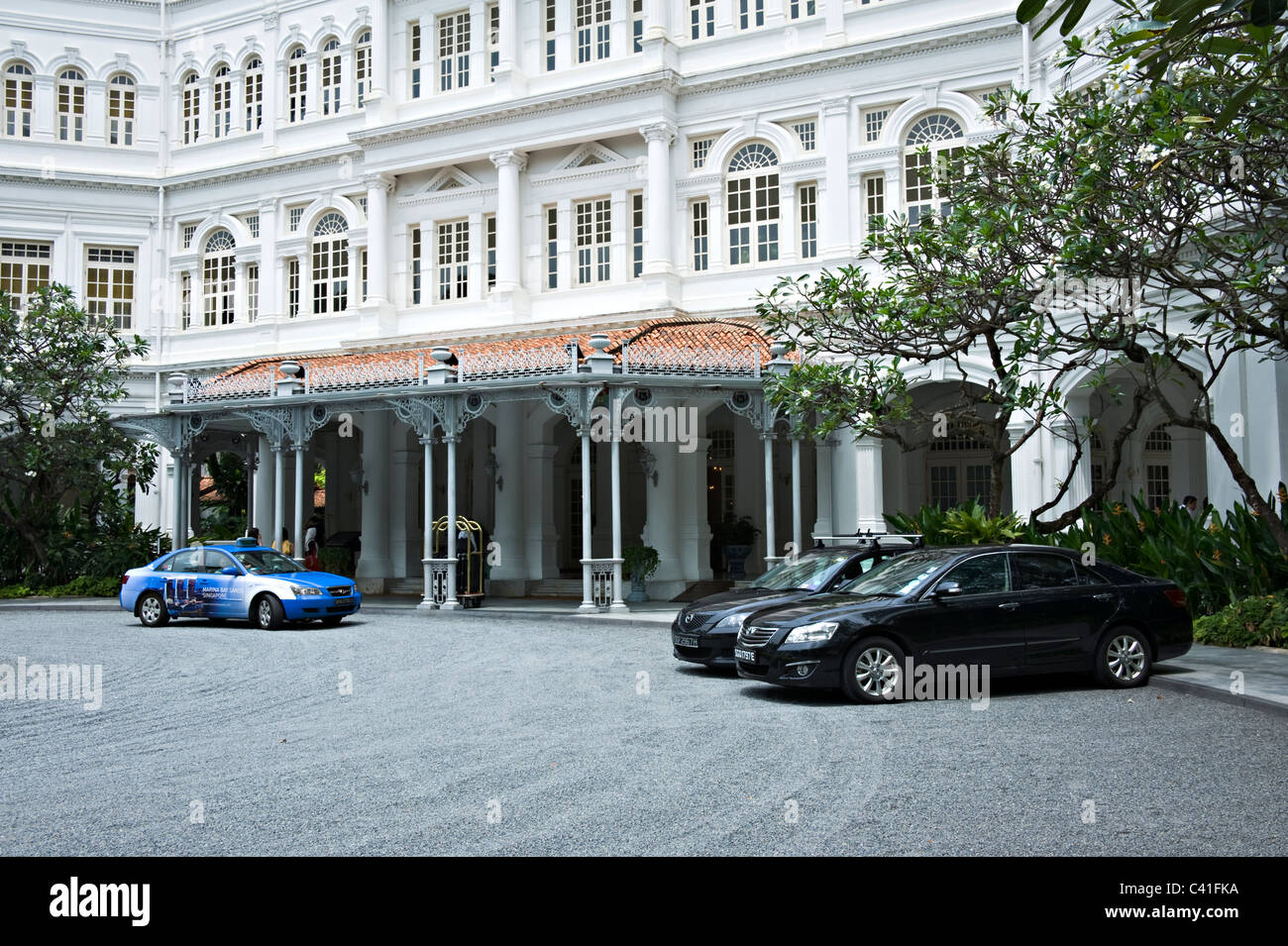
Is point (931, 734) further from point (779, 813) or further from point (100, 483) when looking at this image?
point (100, 483)

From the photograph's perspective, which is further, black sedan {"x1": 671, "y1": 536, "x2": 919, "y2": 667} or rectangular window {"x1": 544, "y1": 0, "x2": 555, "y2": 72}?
rectangular window {"x1": 544, "y1": 0, "x2": 555, "y2": 72}

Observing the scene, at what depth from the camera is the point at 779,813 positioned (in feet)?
22.0

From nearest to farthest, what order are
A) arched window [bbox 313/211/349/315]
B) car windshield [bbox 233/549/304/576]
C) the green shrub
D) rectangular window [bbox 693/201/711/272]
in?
the green shrub → car windshield [bbox 233/549/304/576] → rectangular window [bbox 693/201/711/272] → arched window [bbox 313/211/349/315]

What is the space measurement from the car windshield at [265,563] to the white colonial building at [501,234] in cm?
366

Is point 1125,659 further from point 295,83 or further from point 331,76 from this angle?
point 295,83

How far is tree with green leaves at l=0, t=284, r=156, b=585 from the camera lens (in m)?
28.2

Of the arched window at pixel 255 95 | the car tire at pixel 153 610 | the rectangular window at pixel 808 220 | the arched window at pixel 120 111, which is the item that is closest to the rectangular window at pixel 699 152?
the rectangular window at pixel 808 220

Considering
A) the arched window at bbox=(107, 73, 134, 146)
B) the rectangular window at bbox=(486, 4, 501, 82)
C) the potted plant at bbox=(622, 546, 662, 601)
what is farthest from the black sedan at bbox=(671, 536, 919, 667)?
the arched window at bbox=(107, 73, 134, 146)

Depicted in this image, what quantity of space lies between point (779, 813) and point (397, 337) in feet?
81.2

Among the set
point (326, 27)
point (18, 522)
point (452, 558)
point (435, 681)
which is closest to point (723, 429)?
point (452, 558)

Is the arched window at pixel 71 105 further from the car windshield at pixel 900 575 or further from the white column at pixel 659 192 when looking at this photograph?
the car windshield at pixel 900 575

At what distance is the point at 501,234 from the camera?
29031 mm

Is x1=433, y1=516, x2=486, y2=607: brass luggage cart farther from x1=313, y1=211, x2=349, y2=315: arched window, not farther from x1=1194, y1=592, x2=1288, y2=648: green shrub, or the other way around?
x1=1194, y1=592, x2=1288, y2=648: green shrub

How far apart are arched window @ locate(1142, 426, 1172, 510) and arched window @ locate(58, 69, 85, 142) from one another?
30.5 meters
